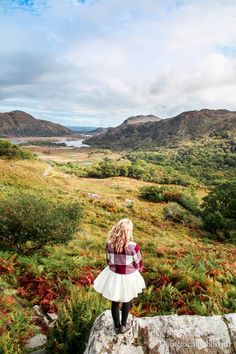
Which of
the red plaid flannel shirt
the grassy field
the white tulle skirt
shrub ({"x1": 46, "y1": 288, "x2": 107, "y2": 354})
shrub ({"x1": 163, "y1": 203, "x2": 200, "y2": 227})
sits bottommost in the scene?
shrub ({"x1": 163, "y1": 203, "x2": 200, "y2": 227})

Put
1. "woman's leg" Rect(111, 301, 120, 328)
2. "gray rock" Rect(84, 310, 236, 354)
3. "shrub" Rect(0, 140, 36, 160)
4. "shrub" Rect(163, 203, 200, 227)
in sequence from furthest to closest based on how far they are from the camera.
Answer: "shrub" Rect(0, 140, 36, 160) → "shrub" Rect(163, 203, 200, 227) → "woman's leg" Rect(111, 301, 120, 328) → "gray rock" Rect(84, 310, 236, 354)

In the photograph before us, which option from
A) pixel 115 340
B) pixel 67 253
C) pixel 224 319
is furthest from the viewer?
pixel 67 253

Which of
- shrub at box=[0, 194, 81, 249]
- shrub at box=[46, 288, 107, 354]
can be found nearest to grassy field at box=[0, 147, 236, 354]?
shrub at box=[0, 194, 81, 249]

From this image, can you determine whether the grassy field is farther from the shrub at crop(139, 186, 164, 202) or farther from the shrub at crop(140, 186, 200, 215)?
the shrub at crop(139, 186, 164, 202)

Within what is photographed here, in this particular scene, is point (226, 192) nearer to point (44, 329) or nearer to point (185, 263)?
point (185, 263)

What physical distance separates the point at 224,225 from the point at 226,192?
6768 millimetres

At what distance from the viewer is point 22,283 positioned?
11875 millimetres

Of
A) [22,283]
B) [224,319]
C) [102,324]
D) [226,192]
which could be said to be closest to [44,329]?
[102,324]

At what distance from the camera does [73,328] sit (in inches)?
284

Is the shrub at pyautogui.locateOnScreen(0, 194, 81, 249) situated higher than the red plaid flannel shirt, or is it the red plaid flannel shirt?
the red plaid flannel shirt

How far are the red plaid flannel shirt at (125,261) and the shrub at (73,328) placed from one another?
171 cm

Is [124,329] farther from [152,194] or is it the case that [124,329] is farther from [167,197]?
[152,194]

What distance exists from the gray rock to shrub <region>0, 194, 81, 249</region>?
29.4ft

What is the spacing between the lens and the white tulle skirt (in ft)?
21.1
